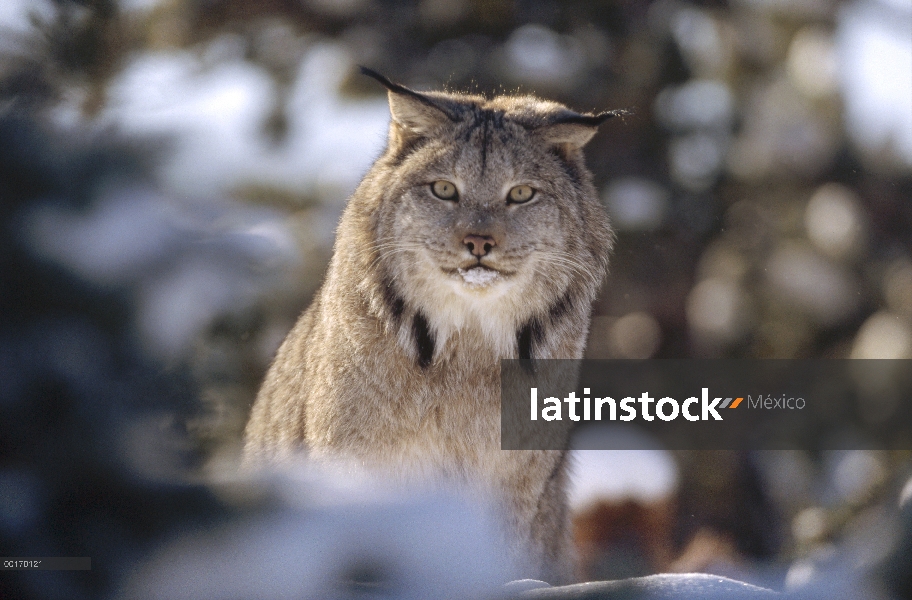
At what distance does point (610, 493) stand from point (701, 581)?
9.66ft

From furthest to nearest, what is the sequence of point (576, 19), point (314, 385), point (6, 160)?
point (576, 19), point (314, 385), point (6, 160)

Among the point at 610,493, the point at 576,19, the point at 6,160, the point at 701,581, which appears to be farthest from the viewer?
the point at 576,19

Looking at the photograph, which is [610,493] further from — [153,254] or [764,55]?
[764,55]

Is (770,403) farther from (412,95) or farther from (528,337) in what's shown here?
(412,95)

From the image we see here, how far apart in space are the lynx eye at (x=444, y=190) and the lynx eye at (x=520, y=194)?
14 centimetres

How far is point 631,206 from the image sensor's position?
6.39 metres

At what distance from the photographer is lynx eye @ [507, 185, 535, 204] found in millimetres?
2105

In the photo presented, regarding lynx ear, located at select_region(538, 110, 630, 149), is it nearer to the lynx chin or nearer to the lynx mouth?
the lynx chin

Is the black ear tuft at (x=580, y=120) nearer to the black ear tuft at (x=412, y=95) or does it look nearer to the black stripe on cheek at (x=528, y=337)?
the black ear tuft at (x=412, y=95)

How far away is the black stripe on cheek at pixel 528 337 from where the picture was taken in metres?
2.20

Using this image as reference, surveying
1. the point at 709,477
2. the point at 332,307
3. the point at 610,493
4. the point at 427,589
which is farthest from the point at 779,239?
the point at 427,589

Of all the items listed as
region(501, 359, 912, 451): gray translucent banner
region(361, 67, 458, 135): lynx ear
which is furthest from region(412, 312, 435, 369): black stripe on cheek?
region(501, 359, 912, 451): gray translucent banner

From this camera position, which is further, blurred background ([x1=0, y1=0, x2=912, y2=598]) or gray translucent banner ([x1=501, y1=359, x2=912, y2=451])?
gray translucent banner ([x1=501, y1=359, x2=912, y2=451])

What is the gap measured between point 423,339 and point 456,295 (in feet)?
0.48
